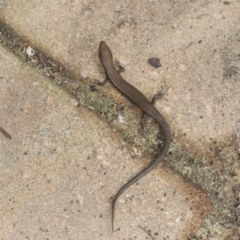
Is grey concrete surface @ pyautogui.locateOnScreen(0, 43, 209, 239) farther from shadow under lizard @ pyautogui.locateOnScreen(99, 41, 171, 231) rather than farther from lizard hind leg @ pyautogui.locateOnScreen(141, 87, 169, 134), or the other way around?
lizard hind leg @ pyautogui.locateOnScreen(141, 87, 169, 134)

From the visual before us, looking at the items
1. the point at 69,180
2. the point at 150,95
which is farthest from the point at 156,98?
the point at 69,180

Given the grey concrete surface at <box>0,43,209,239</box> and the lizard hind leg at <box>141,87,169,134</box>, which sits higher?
the lizard hind leg at <box>141,87,169,134</box>

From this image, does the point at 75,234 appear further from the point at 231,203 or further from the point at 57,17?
the point at 57,17

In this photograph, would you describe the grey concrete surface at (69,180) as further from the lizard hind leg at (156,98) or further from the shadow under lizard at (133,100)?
the lizard hind leg at (156,98)

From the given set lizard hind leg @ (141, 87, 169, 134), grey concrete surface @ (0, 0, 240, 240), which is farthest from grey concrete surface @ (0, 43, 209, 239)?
lizard hind leg @ (141, 87, 169, 134)

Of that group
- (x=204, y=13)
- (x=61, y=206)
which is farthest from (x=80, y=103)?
(x=204, y=13)
